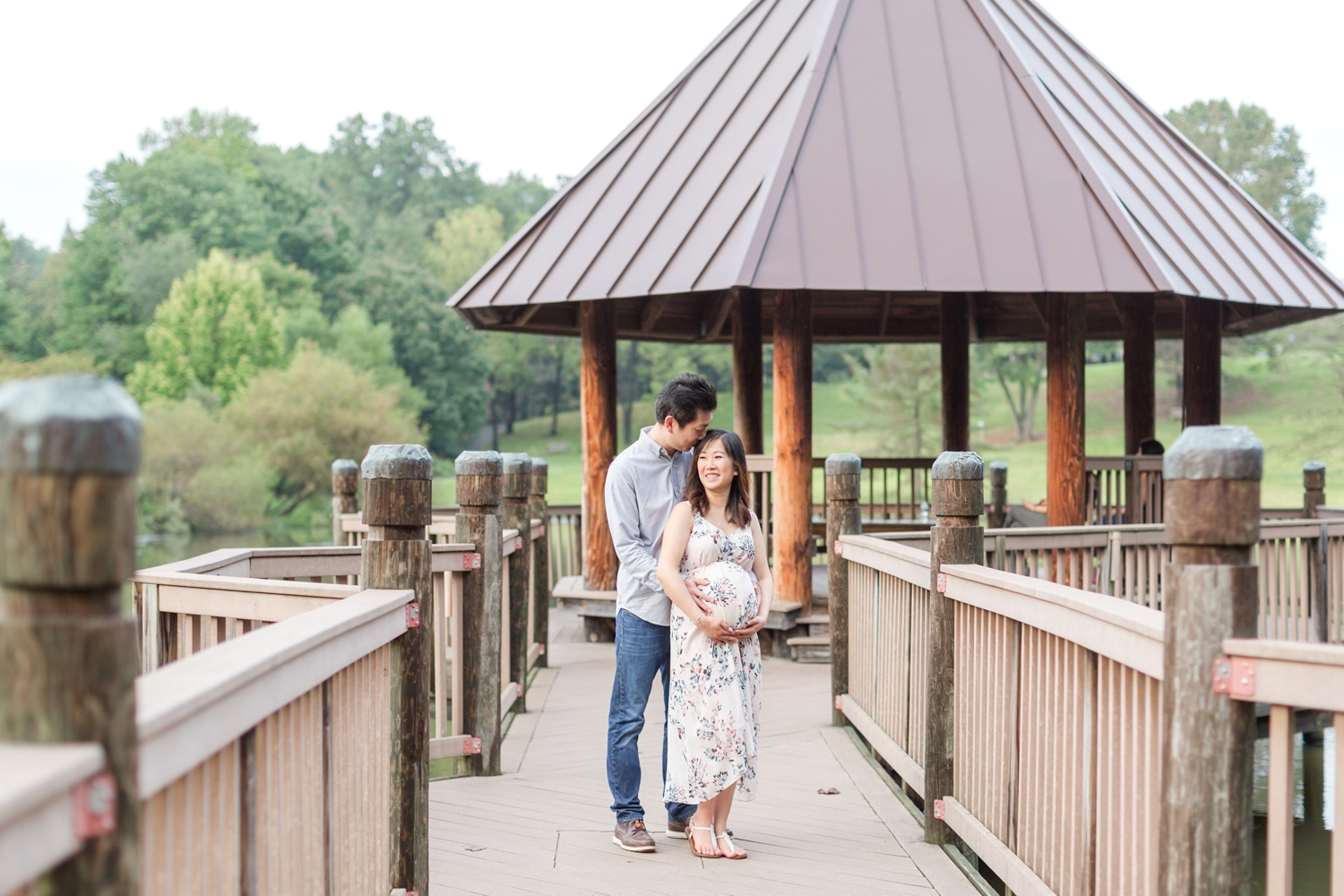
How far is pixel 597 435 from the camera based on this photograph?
33.9 ft

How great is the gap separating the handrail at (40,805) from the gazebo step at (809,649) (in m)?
8.22

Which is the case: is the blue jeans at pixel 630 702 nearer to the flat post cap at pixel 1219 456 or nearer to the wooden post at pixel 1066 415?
the flat post cap at pixel 1219 456

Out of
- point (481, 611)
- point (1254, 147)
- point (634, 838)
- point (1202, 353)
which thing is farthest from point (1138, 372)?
point (1254, 147)

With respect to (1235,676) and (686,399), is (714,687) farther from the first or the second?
(1235,676)

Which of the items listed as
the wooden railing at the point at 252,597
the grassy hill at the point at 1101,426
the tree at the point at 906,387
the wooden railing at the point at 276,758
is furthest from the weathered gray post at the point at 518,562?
the grassy hill at the point at 1101,426

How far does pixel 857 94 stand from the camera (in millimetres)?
10211

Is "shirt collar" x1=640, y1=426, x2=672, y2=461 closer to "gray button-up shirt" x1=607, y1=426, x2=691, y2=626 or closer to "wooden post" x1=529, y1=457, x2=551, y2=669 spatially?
"gray button-up shirt" x1=607, y1=426, x2=691, y2=626

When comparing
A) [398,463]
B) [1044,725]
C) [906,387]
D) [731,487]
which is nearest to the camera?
[398,463]

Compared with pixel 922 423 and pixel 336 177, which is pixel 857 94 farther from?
pixel 336 177

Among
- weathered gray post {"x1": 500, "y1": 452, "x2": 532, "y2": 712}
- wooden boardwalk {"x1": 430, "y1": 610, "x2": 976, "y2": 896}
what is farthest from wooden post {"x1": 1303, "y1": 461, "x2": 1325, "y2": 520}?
Answer: weathered gray post {"x1": 500, "y1": 452, "x2": 532, "y2": 712}

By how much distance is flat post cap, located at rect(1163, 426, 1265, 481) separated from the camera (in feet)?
7.84

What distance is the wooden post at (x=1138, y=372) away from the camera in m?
12.0

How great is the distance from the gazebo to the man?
4.01 metres

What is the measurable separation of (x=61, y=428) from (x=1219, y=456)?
2171mm
